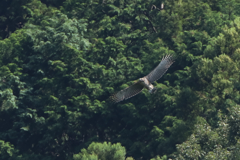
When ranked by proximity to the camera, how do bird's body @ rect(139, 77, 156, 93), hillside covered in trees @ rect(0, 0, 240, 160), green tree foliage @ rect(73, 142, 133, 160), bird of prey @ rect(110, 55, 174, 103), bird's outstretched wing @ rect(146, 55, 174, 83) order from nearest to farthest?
bird's body @ rect(139, 77, 156, 93) → bird of prey @ rect(110, 55, 174, 103) → bird's outstretched wing @ rect(146, 55, 174, 83) → green tree foliage @ rect(73, 142, 133, 160) → hillside covered in trees @ rect(0, 0, 240, 160)

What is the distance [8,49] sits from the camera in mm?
33875

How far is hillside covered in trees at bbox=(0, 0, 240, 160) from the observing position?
29.2 meters

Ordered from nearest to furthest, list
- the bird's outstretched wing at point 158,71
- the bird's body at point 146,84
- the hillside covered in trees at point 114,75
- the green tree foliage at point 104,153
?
1. the bird's body at point 146,84
2. the bird's outstretched wing at point 158,71
3. the green tree foliage at point 104,153
4. the hillside covered in trees at point 114,75

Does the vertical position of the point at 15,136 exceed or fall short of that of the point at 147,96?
it falls short

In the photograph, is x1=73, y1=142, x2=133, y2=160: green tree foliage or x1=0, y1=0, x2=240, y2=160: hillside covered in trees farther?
x1=0, y1=0, x2=240, y2=160: hillside covered in trees

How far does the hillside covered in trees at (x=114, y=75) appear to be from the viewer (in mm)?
29234

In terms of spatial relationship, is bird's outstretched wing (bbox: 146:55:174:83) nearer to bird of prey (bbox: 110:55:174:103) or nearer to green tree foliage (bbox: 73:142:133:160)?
bird of prey (bbox: 110:55:174:103)

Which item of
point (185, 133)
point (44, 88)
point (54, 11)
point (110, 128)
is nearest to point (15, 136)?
point (44, 88)

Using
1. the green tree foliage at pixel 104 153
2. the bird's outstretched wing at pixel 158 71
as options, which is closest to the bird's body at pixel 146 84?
the bird's outstretched wing at pixel 158 71

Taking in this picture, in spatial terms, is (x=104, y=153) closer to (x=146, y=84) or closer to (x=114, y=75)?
(x=146, y=84)

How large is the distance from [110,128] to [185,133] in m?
5.84

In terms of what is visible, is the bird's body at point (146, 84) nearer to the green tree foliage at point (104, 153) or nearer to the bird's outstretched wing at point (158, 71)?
the bird's outstretched wing at point (158, 71)

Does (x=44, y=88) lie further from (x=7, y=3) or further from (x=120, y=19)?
(x=7, y=3)

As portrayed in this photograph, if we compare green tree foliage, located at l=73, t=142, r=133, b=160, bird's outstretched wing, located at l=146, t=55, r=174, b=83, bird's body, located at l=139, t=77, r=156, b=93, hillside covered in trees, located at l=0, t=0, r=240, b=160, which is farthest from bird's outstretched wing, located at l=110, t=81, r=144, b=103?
hillside covered in trees, located at l=0, t=0, r=240, b=160
